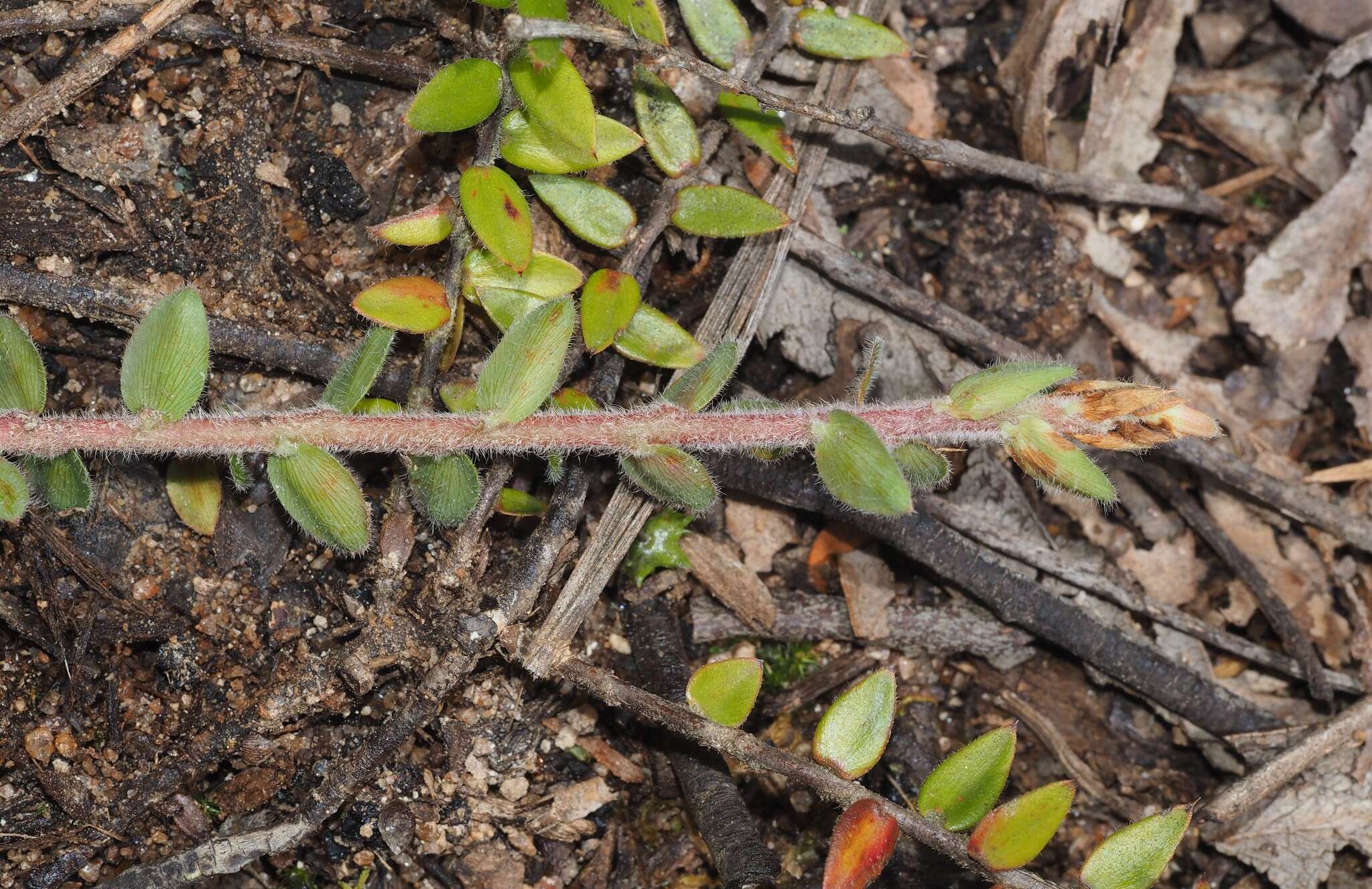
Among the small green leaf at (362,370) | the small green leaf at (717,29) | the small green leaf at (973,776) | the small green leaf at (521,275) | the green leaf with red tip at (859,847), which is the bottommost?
the green leaf with red tip at (859,847)

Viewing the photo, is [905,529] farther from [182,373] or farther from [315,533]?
[182,373]

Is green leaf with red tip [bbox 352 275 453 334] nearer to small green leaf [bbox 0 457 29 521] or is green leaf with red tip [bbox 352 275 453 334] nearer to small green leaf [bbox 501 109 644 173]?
small green leaf [bbox 501 109 644 173]

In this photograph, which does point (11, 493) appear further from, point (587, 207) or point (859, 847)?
point (859, 847)

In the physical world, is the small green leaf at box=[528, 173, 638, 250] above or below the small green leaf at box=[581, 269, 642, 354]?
above

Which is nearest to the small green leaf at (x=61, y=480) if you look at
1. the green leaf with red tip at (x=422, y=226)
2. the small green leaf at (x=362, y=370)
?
the small green leaf at (x=362, y=370)

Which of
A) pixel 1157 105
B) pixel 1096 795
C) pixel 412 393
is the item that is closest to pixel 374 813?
pixel 412 393

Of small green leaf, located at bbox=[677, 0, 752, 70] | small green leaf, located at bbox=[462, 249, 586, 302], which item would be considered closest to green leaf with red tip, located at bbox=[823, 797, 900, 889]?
small green leaf, located at bbox=[462, 249, 586, 302]

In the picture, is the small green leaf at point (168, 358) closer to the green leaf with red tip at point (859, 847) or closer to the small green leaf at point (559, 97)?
the small green leaf at point (559, 97)
